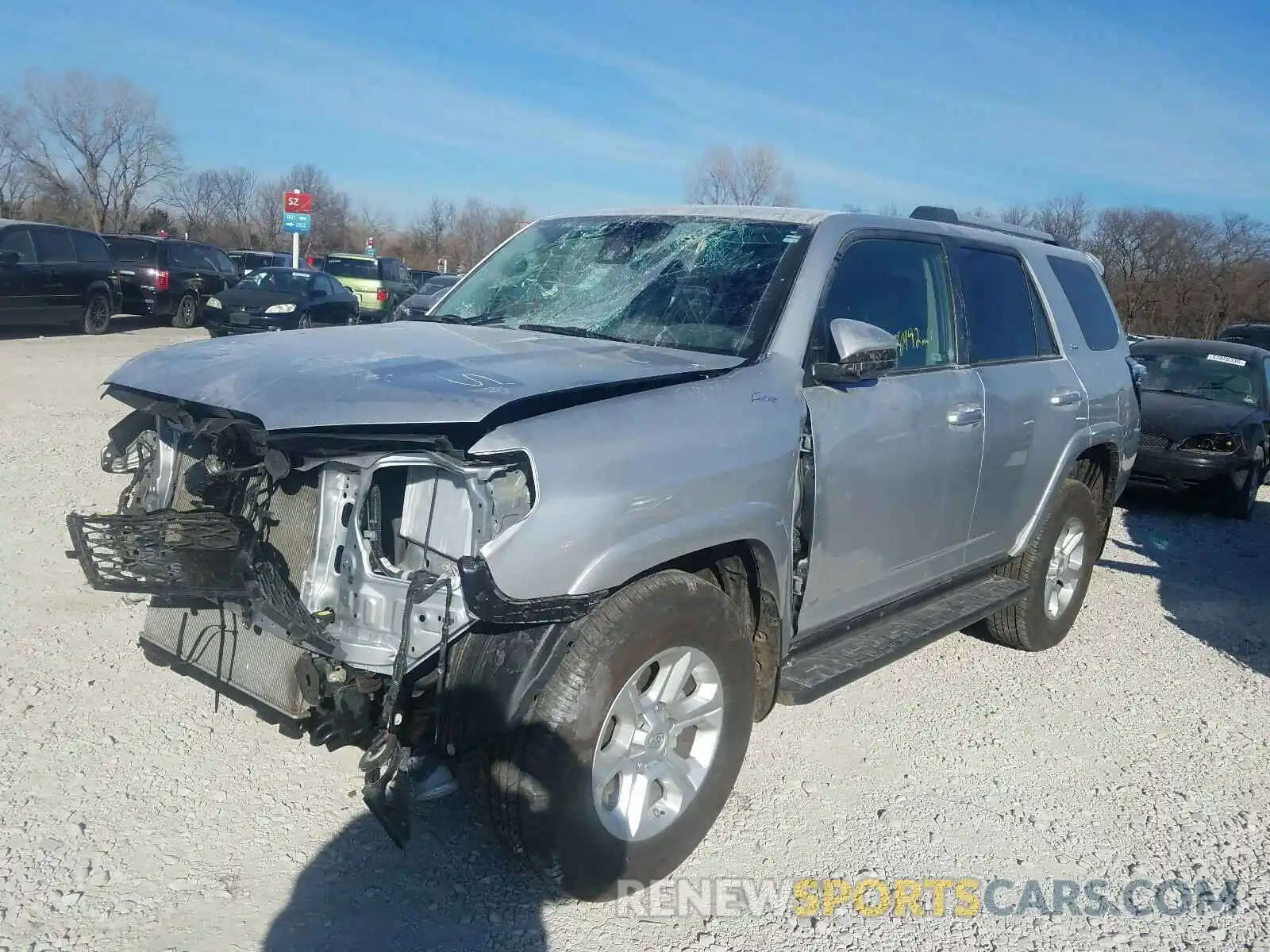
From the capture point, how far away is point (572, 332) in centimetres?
392

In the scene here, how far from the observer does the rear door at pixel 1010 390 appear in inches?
180

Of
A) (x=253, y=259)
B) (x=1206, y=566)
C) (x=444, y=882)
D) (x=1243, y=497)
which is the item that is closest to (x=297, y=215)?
(x=253, y=259)

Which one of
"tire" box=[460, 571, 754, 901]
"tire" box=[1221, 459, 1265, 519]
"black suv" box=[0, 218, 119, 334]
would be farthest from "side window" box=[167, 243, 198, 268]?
"tire" box=[460, 571, 754, 901]

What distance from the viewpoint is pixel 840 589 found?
385 cm

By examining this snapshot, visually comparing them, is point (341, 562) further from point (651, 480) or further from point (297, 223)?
point (297, 223)

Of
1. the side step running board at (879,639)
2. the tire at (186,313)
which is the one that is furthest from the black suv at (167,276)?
the side step running board at (879,639)

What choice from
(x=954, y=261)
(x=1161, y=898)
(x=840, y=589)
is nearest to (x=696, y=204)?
(x=954, y=261)

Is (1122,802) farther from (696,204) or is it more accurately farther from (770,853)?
(696,204)

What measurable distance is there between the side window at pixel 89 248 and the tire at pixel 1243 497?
16.7 meters

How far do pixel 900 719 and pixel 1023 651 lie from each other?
4.32 feet

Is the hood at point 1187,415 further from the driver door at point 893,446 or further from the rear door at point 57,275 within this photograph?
the rear door at point 57,275

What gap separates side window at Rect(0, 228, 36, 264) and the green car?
27.9 ft

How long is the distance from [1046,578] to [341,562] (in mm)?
3769

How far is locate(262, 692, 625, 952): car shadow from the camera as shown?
2758 millimetres
